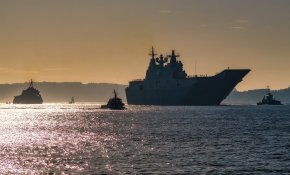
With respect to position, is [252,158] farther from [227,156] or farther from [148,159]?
[148,159]

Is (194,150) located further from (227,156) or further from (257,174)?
(257,174)

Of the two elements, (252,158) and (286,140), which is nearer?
(252,158)

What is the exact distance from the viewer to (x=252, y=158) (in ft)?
176

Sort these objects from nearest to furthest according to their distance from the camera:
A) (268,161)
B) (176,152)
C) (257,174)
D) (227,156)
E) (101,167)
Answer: (257,174)
(101,167)
(268,161)
(227,156)
(176,152)

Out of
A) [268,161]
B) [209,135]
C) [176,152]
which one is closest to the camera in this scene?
[268,161]

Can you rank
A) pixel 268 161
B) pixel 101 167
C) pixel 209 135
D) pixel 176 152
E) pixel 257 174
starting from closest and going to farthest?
pixel 257 174 → pixel 101 167 → pixel 268 161 → pixel 176 152 → pixel 209 135

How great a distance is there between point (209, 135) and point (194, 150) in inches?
868

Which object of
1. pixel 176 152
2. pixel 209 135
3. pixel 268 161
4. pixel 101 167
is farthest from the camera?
pixel 209 135

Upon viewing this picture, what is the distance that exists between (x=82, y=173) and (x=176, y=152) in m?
16.4

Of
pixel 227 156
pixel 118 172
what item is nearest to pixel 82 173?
pixel 118 172

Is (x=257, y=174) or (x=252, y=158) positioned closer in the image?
(x=257, y=174)

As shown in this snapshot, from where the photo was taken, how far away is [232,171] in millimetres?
45281

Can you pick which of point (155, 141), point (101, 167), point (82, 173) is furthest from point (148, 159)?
point (155, 141)

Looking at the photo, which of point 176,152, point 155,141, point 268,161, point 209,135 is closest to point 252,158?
point 268,161
